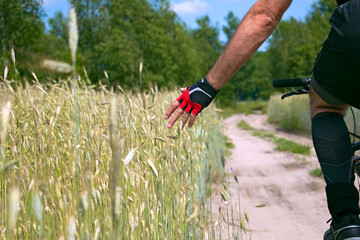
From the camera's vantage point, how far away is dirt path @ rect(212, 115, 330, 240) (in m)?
3.22

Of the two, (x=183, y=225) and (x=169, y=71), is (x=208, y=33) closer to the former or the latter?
(x=169, y=71)

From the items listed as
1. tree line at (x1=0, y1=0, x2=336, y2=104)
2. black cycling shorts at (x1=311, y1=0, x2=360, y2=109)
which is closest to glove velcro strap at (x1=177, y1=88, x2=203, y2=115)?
black cycling shorts at (x1=311, y1=0, x2=360, y2=109)

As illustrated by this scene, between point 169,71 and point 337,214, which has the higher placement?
point 169,71

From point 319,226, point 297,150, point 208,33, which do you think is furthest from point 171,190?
point 208,33

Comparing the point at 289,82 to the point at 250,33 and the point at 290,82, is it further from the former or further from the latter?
the point at 250,33

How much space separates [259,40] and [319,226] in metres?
2.29

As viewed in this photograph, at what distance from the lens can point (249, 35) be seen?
5.19ft

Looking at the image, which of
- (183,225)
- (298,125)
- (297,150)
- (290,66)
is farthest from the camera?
(290,66)

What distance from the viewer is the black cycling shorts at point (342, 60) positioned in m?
1.41

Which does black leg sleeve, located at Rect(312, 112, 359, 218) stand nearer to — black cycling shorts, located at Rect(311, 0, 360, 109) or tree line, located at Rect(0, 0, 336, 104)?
black cycling shorts, located at Rect(311, 0, 360, 109)

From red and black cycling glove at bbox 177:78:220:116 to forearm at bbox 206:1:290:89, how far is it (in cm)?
10

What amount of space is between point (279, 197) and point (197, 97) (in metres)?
3.08

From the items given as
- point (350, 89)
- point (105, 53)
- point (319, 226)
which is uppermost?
point (105, 53)

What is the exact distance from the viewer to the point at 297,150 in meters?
7.55
